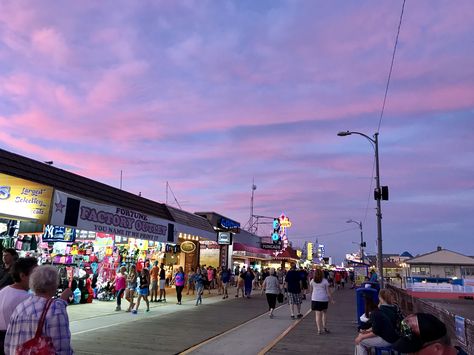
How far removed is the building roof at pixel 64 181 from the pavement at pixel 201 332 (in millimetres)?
4194

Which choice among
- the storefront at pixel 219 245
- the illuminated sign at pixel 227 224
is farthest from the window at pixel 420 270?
the illuminated sign at pixel 227 224

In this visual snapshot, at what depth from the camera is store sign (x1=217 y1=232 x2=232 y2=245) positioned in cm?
3036

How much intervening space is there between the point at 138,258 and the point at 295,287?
1023cm

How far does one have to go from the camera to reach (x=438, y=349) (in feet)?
8.15

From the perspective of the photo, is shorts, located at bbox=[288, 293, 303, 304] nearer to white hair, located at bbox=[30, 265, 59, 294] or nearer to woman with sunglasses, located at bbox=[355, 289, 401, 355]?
woman with sunglasses, located at bbox=[355, 289, 401, 355]

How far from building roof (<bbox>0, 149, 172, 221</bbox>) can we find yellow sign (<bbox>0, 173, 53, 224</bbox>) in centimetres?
33

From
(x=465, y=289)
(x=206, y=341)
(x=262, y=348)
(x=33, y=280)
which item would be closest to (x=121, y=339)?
(x=206, y=341)

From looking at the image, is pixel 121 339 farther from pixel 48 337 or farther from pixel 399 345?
pixel 399 345

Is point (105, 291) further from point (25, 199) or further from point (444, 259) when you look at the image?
point (444, 259)

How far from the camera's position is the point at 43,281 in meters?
3.37

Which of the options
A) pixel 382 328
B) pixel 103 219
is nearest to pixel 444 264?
pixel 103 219

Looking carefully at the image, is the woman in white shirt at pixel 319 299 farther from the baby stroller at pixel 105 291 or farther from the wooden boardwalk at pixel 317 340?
the baby stroller at pixel 105 291

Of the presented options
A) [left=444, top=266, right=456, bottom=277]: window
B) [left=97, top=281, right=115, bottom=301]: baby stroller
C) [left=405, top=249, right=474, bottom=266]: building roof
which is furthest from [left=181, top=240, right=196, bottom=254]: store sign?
[left=444, top=266, right=456, bottom=277]: window

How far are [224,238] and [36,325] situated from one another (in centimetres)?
2743
